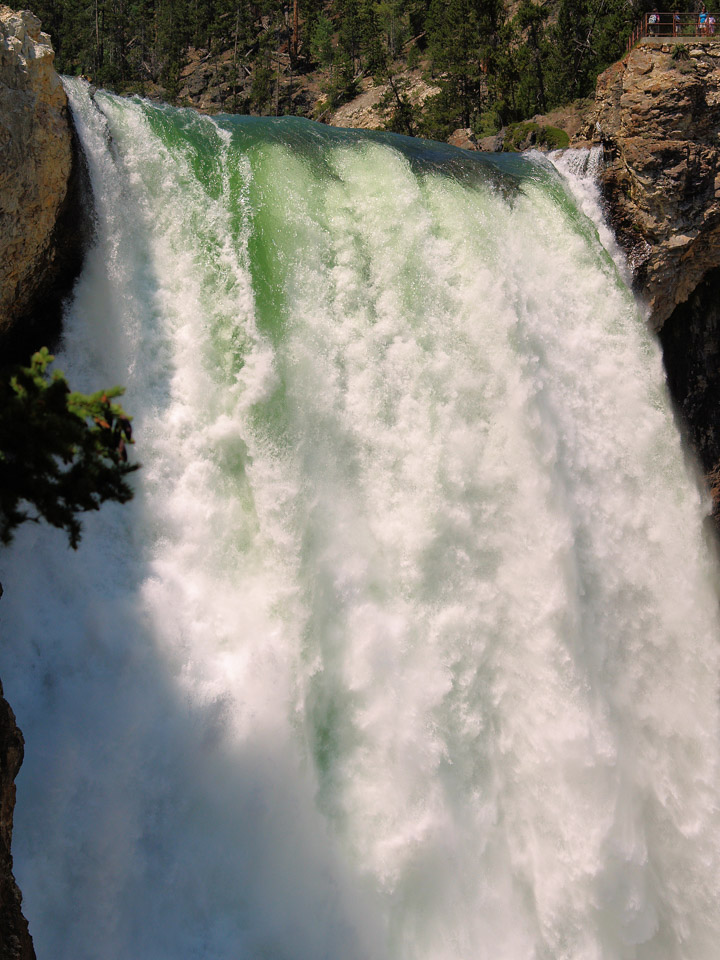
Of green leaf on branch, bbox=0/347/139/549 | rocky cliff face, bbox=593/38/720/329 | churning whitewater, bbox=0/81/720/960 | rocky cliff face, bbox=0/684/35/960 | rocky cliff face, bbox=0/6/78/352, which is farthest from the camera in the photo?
rocky cliff face, bbox=593/38/720/329

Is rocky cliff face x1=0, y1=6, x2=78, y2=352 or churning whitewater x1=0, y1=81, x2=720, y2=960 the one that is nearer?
churning whitewater x1=0, y1=81, x2=720, y2=960

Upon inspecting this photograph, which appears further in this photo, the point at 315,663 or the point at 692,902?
the point at 692,902

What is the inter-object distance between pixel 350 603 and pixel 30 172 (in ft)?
20.0

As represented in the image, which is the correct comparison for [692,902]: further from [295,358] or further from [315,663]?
[295,358]

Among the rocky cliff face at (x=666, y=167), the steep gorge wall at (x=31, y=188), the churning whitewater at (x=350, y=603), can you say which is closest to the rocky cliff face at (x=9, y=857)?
the churning whitewater at (x=350, y=603)

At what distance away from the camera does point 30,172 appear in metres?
8.75

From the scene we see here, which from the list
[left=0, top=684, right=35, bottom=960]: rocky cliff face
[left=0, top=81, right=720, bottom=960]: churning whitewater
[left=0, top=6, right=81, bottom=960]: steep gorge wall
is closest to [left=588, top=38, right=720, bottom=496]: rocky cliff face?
[left=0, top=81, right=720, bottom=960]: churning whitewater

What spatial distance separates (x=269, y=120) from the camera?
12.3 metres

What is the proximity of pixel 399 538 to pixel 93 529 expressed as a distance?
3.52m

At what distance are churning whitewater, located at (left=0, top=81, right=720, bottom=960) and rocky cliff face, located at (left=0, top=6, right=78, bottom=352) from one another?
1.73 feet

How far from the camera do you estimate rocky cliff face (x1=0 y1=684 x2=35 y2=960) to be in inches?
240

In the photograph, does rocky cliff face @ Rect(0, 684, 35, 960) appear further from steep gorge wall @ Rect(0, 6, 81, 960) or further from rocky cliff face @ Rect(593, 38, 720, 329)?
rocky cliff face @ Rect(593, 38, 720, 329)

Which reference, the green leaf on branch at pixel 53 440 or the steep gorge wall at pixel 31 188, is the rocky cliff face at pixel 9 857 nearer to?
the green leaf on branch at pixel 53 440

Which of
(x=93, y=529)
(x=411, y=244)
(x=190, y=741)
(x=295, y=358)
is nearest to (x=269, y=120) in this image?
(x=411, y=244)
